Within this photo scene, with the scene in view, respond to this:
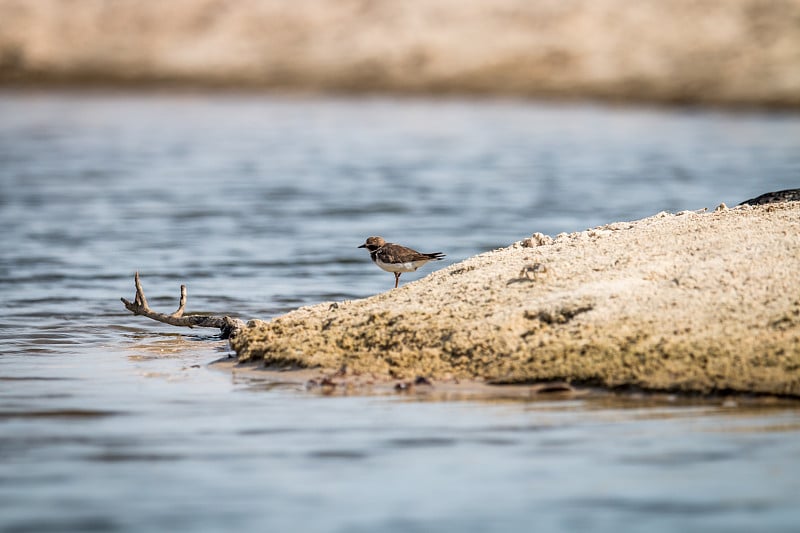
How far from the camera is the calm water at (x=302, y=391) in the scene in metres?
5.63

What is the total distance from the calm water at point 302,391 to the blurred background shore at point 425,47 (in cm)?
620

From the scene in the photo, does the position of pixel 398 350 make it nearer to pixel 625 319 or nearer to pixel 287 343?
pixel 287 343

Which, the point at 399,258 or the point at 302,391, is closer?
the point at 302,391

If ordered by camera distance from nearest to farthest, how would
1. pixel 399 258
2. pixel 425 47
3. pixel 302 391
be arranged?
1. pixel 302 391
2. pixel 399 258
3. pixel 425 47

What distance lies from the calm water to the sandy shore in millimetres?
339

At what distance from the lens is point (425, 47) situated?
3978cm

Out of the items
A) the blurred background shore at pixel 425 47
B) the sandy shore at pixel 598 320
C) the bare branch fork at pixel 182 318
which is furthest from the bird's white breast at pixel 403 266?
the blurred background shore at pixel 425 47

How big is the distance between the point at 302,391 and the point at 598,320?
5.51ft

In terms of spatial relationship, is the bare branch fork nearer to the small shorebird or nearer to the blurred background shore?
the small shorebird

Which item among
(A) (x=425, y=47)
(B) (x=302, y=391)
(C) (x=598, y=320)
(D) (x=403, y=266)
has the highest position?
(A) (x=425, y=47)

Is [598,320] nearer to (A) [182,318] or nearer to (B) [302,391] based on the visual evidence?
(B) [302,391]

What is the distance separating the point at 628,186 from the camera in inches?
912

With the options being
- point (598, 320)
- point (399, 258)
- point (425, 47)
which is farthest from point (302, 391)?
point (425, 47)

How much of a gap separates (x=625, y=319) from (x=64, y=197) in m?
16.3
